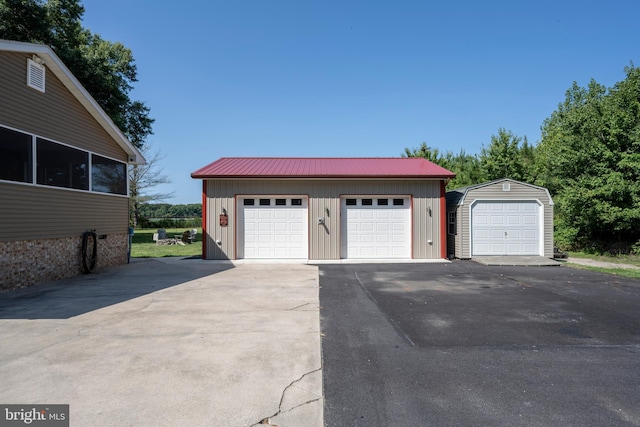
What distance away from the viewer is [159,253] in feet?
51.6

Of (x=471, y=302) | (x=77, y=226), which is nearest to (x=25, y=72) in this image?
(x=77, y=226)

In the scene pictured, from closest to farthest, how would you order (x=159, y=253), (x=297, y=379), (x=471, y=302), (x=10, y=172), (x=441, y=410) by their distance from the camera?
(x=441, y=410)
(x=297, y=379)
(x=471, y=302)
(x=10, y=172)
(x=159, y=253)

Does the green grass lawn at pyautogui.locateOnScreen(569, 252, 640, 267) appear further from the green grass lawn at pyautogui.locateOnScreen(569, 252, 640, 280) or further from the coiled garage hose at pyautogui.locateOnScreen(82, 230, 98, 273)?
the coiled garage hose at pyautogui.locateOnScreen(82, 230, 98, 273)

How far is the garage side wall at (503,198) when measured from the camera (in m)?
12.7

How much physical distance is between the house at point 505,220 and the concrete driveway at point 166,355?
8089mm

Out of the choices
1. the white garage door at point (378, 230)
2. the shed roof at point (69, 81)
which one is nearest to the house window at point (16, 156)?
the shed roof at point (69, 81)

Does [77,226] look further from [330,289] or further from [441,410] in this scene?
[441,410]

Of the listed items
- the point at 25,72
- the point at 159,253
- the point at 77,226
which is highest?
the point at 25,72

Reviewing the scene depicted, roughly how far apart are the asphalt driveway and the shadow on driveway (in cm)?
405

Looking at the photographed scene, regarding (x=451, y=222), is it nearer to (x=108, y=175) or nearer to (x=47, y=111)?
(x=108, y=175)

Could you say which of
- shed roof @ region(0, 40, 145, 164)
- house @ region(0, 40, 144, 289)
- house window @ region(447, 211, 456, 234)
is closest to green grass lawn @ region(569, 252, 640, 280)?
house window @ region(447, 211, 456, 234)

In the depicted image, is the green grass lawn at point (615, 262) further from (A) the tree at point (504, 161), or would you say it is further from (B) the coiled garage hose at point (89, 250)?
(B) the coiled garage hose at point (89, 250)

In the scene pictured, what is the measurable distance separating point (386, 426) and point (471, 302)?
4443mm

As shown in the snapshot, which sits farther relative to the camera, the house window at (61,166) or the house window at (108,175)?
the house window at (108,175)
